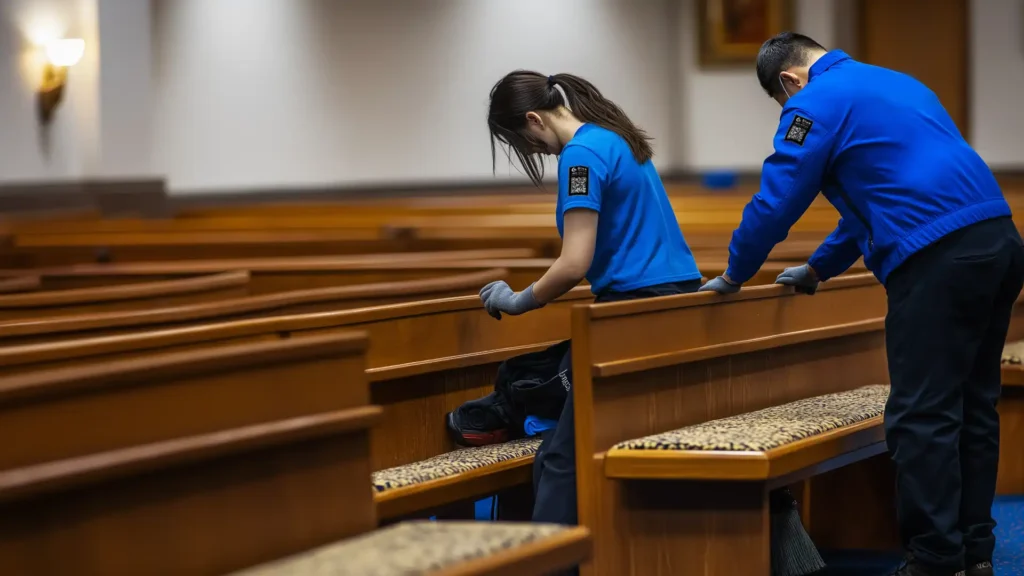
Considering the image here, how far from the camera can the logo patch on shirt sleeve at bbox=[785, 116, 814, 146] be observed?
2588 mm

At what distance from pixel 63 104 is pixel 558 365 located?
8.55 m

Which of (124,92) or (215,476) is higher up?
(124,92)

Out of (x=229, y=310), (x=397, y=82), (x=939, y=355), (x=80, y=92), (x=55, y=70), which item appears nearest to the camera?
(x=939, y=355)

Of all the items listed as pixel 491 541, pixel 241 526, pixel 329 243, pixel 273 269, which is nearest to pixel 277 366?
pixel 241 526

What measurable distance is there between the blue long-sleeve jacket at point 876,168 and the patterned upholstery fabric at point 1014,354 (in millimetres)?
1457

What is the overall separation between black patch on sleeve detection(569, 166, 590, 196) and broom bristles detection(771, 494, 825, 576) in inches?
37.6

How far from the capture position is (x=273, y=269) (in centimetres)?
494

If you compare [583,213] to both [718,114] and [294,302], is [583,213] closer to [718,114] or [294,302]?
[294,302]

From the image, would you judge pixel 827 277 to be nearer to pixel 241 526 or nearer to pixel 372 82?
pixel 241 526

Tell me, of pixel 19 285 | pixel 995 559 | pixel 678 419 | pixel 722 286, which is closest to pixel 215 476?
pixel 678 419

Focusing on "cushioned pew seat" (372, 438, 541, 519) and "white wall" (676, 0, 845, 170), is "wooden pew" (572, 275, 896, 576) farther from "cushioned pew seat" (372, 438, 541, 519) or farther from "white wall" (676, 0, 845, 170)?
"white wall" (676, 0, 845, 170)

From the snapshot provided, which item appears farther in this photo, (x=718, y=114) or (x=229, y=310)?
(x=718, y=114)

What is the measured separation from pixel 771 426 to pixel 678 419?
0.69ft

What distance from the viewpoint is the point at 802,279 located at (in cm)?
304
